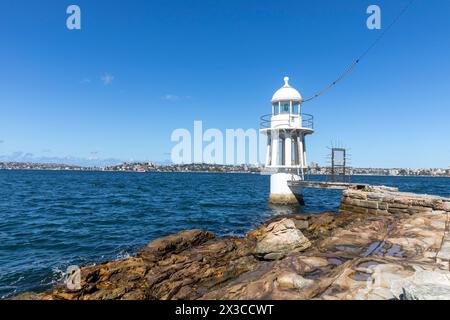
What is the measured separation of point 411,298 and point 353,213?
1653 cm

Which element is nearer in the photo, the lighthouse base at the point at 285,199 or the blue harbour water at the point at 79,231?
the blue harbour water at the point at 79,231

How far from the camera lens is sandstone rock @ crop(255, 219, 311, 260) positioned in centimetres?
916

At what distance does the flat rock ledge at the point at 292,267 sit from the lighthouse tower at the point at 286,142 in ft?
41.4

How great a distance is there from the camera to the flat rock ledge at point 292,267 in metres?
5.12

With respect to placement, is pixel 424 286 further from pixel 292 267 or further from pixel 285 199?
pixel 285 199

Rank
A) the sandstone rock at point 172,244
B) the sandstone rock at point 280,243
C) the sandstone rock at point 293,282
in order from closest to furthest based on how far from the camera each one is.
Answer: the sandstone rock at point 293,282 → the sandstone rock at point 280,243 → the sandstone rock at point 172,244

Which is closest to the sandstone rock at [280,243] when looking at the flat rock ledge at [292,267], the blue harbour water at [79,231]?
the flat rock ledge at [292,267]

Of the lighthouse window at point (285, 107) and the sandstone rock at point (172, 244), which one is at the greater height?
the lighthouse window at point (285, 107)

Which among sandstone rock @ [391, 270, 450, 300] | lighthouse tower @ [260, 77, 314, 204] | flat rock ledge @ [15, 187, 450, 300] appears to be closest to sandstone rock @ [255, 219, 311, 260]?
flat rock ledge @ [15, 187, 450, 300]

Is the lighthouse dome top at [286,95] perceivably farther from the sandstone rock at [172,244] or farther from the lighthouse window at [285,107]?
the sandstone rock at [172,244]

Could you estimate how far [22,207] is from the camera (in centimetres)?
2791

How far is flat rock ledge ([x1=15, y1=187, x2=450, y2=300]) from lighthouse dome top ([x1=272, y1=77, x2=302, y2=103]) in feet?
50.6

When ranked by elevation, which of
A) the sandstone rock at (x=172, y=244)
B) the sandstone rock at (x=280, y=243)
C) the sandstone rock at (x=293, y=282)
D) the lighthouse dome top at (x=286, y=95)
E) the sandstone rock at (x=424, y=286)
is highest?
the lighthouse dome top at (x=286, y=95)

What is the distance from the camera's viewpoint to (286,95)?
89.4 feet
